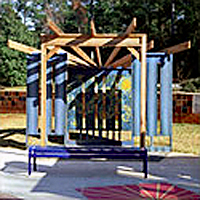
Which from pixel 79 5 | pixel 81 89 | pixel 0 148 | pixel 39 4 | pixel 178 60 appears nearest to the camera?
pixel 0 148

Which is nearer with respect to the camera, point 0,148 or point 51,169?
point 51,169

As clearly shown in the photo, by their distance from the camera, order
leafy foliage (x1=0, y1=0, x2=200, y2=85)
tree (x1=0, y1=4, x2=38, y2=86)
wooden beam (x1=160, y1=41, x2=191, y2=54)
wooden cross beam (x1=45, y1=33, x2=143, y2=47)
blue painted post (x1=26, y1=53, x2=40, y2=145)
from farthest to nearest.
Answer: leafy foliage (x1=0, y1=0, x2=200, y2=85) < tree (x1=0, y1=4, x2=38, y2=86) < blue painted post (x1=26, y1=53, x2=40, y2=145) < wooden beam (x1=160, y1=41, x2=191, y2=54) < wooden cross beam (x1=45, y1=33, x2=143, y2=47)

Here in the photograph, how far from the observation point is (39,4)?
43594mm

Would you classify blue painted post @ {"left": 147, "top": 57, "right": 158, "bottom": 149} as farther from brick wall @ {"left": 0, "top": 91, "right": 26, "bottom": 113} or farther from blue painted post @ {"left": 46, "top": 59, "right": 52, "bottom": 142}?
brick wall @ {"left": 0, "top": 91, "right": 26, "bottom": 113}

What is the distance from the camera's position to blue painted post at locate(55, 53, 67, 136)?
9906 mm

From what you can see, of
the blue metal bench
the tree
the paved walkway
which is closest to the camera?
the paved walkway

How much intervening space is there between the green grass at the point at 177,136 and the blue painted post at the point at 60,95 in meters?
1.15

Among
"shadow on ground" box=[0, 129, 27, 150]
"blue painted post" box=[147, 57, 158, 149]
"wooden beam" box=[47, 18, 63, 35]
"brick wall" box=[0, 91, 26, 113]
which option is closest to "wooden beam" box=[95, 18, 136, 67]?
"blue painted post" box=[147, 57, 158, 149]

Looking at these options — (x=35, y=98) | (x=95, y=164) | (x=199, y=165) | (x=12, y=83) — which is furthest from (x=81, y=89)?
(x=12, y=83)

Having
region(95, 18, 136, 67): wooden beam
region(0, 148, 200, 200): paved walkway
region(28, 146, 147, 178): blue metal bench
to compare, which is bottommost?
region(0, 148, 200, 200): paved walkway

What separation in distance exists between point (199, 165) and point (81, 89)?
4.70 metres

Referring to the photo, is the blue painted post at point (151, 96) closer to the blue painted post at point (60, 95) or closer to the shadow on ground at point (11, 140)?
the blue painted post at point (60, 95)

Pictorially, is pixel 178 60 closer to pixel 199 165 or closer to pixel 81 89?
pixel 81 89

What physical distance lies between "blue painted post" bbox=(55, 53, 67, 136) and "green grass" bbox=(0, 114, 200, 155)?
1.15 meters
